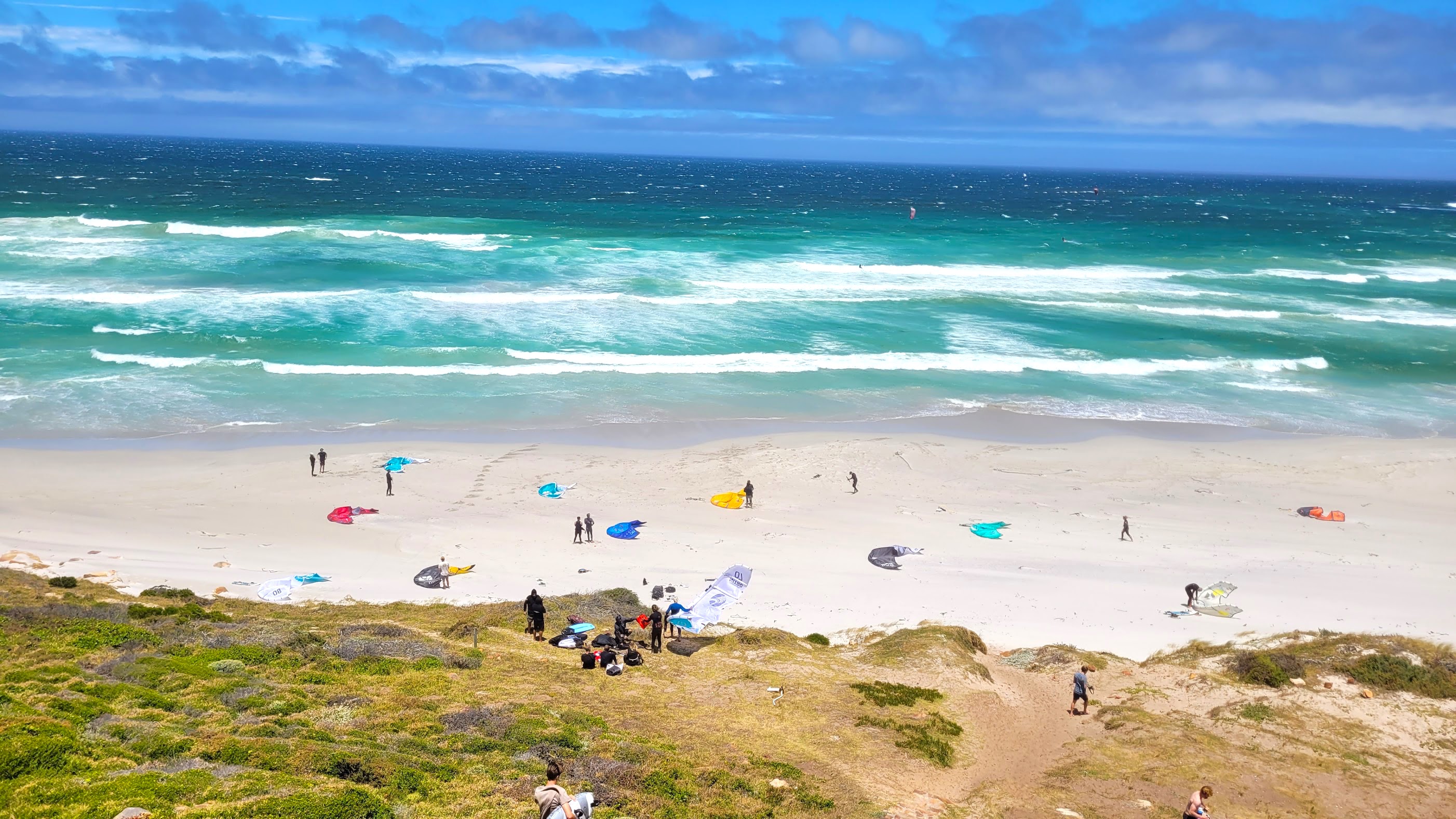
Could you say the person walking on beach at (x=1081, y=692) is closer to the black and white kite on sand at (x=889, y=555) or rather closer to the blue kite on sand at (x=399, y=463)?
the black and white kite on sand at (x=889, y=555)

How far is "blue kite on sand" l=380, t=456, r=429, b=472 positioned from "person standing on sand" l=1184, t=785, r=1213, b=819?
883 inches

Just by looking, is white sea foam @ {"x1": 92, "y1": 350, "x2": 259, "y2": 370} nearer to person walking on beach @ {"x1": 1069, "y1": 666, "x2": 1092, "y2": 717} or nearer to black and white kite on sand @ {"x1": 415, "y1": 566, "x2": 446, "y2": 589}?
black and white kite on sand @ {"x1": 415, "y1": 566, "x2": 446, "y2": 589}

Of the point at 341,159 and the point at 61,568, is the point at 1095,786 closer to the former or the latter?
the point at 61,568

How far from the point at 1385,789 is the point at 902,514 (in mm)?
14535

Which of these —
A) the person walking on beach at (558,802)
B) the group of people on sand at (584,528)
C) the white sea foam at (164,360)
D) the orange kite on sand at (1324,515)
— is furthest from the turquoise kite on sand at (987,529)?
the white sea foam at (164,360)

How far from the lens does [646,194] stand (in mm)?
122188

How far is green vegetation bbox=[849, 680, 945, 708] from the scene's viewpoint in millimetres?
14664

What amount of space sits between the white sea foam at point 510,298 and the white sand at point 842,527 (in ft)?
67.5

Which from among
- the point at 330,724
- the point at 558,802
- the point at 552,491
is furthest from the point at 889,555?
the point at 558,802

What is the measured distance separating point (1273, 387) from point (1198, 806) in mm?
33836

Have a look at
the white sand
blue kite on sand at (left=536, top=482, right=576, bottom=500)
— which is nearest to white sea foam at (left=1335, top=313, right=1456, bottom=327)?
the white sand

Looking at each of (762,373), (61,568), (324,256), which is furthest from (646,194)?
(61,568)

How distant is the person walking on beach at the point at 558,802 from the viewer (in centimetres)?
917

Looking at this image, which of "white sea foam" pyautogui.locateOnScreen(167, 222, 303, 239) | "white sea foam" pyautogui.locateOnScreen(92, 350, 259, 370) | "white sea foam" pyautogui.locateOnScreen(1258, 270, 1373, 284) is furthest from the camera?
"white sea foam" pyautogui.locateOnScreen(167, 222, 303, 239)
